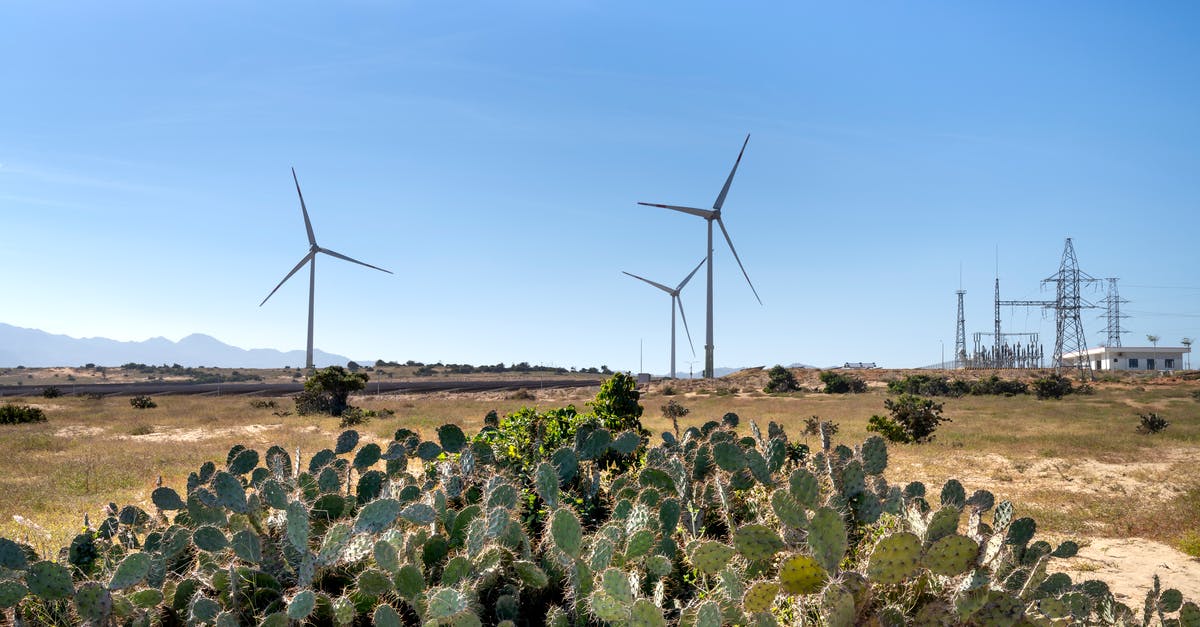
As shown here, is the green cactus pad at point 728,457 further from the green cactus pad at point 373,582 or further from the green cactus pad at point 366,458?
the green cactus pad at point 366,458

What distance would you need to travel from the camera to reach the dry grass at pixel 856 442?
13.2 meters

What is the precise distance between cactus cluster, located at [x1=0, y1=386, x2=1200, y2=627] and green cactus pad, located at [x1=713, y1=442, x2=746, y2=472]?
0.06 ft

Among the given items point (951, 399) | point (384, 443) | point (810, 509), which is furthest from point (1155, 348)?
point (810, 509)

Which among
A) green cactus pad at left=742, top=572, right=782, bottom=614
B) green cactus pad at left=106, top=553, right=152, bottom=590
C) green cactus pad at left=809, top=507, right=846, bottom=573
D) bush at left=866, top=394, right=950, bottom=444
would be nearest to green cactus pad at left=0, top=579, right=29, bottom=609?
green cactus pad at left=106, top=553, right=152, bottom=590

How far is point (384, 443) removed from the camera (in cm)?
2266

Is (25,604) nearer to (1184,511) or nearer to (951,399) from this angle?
(1184,511)

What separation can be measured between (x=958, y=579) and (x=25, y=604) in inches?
205

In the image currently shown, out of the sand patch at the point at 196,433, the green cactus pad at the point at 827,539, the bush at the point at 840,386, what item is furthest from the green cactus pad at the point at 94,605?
the bush at the point at 840,386

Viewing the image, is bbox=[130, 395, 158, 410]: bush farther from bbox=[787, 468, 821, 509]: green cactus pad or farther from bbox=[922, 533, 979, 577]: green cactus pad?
bbox=[922, 533, 979, 577]: green cactus pad

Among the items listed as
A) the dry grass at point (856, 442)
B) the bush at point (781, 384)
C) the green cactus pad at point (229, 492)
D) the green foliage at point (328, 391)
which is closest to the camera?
the green cactus pad at point (229, 492)

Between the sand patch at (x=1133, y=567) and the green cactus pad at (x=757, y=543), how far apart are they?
6925mm

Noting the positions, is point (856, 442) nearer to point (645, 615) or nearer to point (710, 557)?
point (710, 557)

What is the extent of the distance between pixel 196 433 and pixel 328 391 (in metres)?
10.1

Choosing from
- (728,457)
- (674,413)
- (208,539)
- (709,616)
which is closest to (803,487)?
(709,616)
